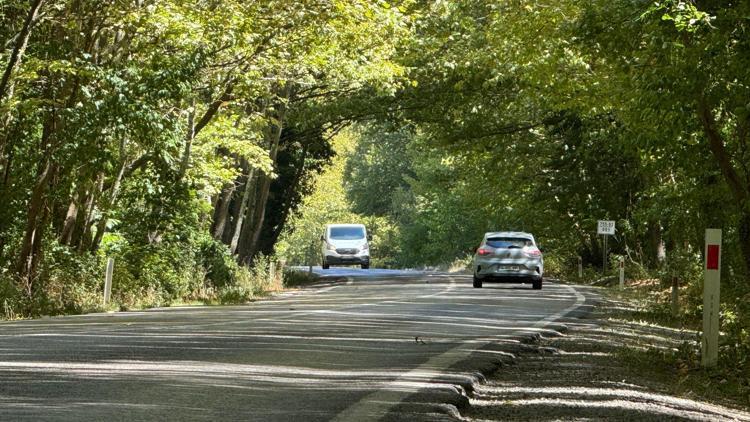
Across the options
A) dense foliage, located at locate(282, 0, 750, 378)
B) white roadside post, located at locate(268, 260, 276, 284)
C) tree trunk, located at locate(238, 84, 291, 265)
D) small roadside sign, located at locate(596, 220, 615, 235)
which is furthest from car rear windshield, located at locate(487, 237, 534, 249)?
small roadside sign, located at locate(596, 220, 615, 235)

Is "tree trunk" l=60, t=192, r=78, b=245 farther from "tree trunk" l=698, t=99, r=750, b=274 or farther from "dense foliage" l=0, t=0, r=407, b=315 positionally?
"tree trunk" l=698, t=99, r=750, b=274

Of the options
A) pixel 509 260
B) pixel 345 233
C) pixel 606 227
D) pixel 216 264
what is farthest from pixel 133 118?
pixel 345 233

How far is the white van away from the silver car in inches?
1120

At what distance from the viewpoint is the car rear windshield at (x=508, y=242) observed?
37.0 m

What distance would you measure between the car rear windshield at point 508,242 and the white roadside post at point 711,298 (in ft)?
→ 76.7

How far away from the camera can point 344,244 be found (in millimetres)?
65625

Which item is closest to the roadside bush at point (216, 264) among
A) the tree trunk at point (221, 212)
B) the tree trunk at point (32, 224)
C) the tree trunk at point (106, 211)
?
the tree trunk at point (221, 212)

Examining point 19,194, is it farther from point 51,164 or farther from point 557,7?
point 557,7

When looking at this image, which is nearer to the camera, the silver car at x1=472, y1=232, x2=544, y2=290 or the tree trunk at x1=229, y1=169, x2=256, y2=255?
the silver car at x1=472, y1=232, x2=544, y2=290

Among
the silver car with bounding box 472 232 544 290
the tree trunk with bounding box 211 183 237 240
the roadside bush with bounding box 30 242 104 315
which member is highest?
the tree trunk with bounding box 211 183 237 240

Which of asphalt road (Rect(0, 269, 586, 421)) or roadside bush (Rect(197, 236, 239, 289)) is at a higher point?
roadside bush (Rect(197, 236, 239, 289))

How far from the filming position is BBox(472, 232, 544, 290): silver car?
36.8 metres

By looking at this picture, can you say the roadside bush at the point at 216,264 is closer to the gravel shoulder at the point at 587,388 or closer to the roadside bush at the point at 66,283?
the roadside bush at the point at 66,283

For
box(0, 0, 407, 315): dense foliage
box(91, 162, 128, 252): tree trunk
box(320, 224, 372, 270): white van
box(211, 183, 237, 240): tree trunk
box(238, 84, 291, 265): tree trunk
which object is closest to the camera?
box(0, 0, 407, 315): dense foliage
